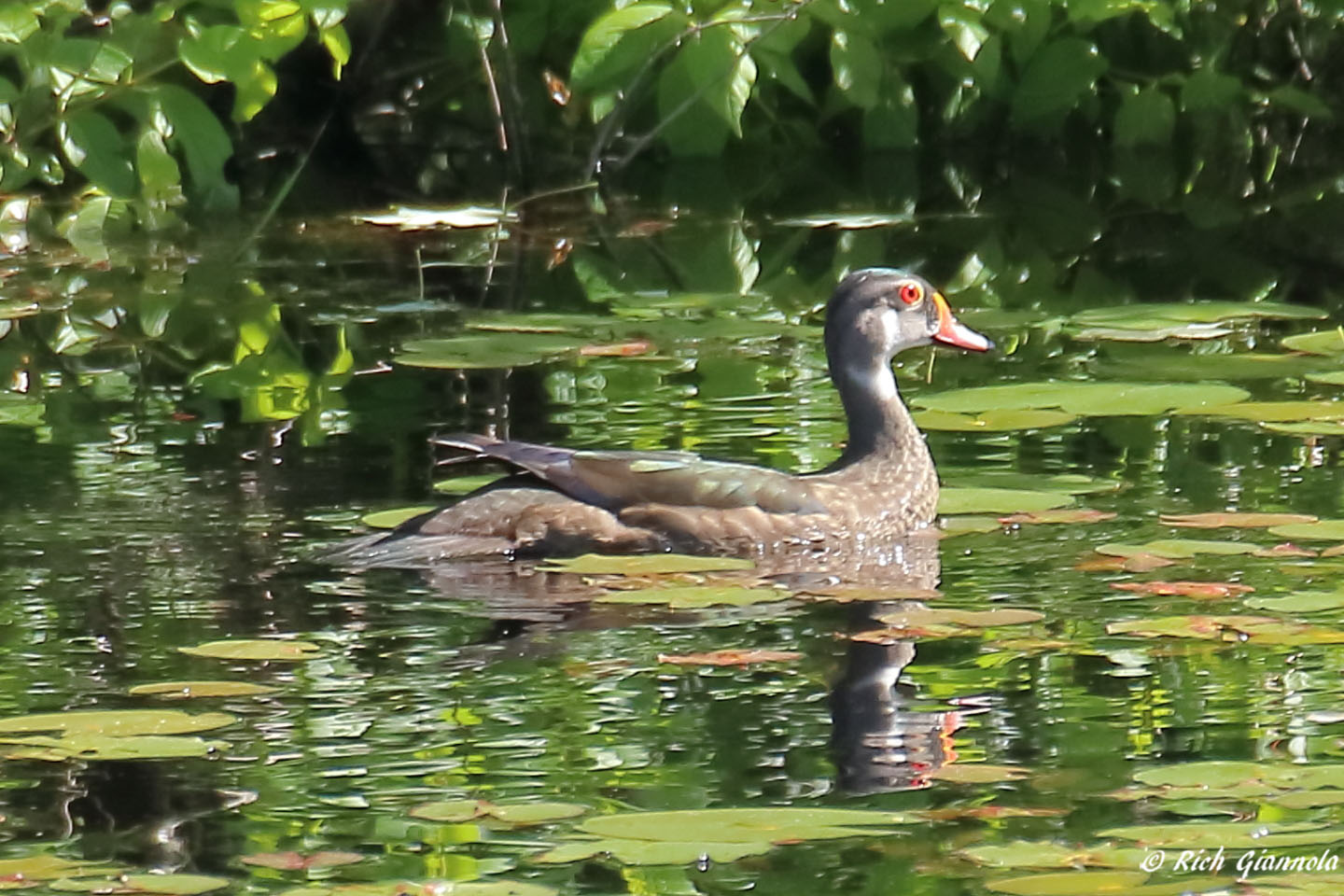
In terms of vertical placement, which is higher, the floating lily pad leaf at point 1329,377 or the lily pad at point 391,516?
the floating lily pad leaf at point 1329,377

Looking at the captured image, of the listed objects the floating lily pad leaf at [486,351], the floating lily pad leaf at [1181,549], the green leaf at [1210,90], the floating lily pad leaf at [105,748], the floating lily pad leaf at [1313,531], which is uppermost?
the green leaf at [1210,90]

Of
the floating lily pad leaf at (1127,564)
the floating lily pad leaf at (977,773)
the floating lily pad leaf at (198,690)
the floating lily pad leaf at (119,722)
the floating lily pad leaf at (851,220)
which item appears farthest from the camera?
the floating lily pad leaf at (851,220)

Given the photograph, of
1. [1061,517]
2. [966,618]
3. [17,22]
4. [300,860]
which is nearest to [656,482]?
[1061,517]

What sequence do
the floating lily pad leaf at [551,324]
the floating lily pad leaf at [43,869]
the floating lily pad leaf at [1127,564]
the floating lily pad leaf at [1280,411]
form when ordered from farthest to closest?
the floating lily pad leaf at [551,324], the floating lily pad leaf at [1280,411], the floating lily pad leaf at [1127,564], the floating lily pad leaf at [43,869]

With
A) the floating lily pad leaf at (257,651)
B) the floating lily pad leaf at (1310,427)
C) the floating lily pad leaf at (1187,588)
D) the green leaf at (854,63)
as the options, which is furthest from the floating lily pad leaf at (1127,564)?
the green leaf at (854,63)

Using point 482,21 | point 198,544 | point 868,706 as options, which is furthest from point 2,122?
point 868,706

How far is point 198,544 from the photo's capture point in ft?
29.8

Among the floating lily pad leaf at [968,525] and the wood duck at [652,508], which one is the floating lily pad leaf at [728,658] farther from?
the floating lily pad leaf at [968,525]

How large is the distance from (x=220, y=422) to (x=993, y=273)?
5.34m

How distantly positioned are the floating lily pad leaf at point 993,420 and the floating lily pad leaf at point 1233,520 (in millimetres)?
1469

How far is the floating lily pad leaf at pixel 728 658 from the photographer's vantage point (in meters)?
7.60

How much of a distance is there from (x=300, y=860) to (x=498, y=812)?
1.46 ft

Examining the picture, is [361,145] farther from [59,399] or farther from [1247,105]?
[59,399]

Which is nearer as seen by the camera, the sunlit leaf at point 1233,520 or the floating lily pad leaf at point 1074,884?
the floating lily pad leaf at point 1074,884
